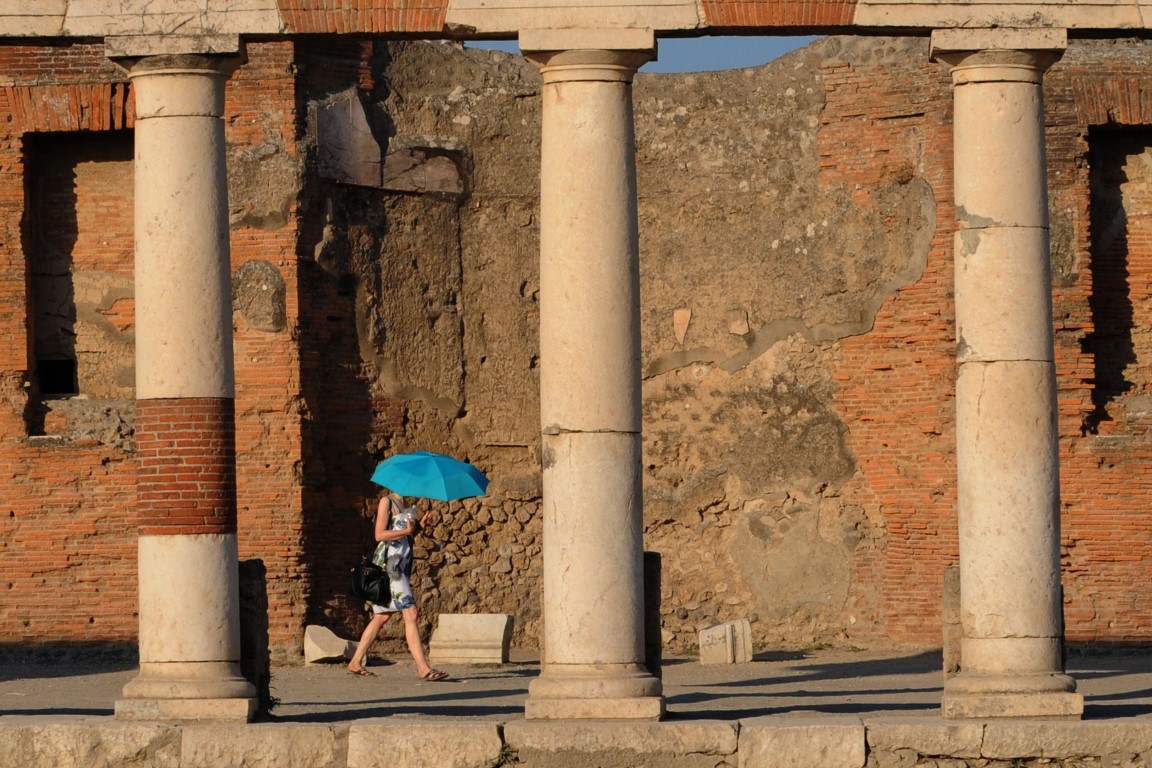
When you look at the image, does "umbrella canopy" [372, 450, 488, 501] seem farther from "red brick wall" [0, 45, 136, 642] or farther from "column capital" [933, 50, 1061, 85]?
"column capital" [933, 50, 1061, 85]

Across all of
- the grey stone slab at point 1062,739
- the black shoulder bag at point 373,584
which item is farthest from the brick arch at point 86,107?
the grey stone slab at point 1062,739

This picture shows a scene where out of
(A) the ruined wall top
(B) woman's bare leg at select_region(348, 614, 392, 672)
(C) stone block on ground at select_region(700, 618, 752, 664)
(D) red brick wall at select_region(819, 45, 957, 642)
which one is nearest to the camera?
(A) the ruined wall top

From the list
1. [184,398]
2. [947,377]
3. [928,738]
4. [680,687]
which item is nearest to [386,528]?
[680,687]

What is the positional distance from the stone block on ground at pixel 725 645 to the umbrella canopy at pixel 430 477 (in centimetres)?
243

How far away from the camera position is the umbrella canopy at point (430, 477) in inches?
563

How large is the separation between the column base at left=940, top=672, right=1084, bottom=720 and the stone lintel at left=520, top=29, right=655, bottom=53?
160 inches

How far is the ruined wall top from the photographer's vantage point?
11.5 metres

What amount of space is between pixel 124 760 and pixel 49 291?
695 centimetres

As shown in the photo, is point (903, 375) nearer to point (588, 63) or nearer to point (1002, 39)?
point (1002, 39)

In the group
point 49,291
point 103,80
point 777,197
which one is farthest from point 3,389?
point 777,197

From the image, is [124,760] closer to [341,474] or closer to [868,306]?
[341,474]

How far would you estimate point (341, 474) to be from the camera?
16859mm

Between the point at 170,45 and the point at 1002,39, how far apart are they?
15.5 feet

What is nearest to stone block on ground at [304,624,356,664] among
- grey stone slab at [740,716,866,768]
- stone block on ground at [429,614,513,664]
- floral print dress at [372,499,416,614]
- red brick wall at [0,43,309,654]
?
red brick wall at [0,43,309,654]
